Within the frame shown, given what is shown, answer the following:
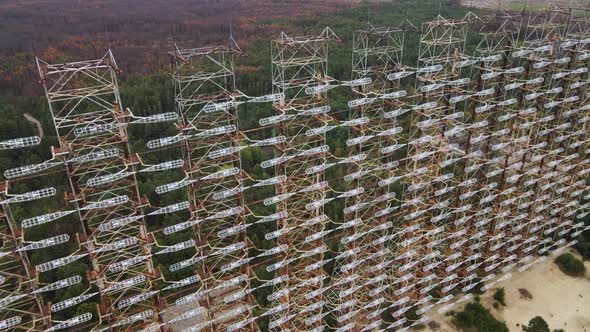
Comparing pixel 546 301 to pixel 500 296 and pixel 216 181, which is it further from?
pixel 216 181

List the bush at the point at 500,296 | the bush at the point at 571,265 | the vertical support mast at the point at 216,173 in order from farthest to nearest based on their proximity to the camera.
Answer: the bush at the point at 571,265 → the bush at the point at 500,296 → the vertical support mast at the point at 216,173

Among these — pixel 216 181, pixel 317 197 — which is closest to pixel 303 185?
pixel 317 197

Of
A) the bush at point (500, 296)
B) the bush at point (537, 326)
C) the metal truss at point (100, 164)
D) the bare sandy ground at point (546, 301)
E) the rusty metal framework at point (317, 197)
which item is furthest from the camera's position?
the bush at point (500, 296)

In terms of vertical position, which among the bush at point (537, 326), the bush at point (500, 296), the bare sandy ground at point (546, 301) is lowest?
the bare sandy ground at point (546, 301)

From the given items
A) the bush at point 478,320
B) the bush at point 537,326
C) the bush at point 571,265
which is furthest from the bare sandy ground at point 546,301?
the bush at point 537,326

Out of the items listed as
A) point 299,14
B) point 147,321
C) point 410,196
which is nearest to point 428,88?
point 410,196

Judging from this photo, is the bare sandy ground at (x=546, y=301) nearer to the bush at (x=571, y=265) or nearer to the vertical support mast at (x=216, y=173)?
the bush at (x=571, y=265)
